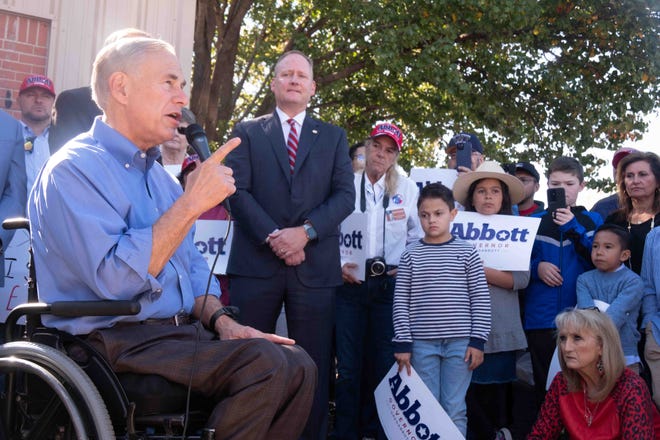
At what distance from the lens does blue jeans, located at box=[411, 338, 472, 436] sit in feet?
17.9

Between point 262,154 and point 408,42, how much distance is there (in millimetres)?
8272

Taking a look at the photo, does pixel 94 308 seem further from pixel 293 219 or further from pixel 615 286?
pixel 615 286

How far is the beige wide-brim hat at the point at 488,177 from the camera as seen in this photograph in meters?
6.25

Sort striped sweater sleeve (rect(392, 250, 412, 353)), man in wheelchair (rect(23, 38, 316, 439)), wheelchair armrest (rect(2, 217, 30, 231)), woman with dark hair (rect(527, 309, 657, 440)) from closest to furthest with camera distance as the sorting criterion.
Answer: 1. man in wheelchair (rect(23, 38, 316, 439))
2. wheelchair armrest (rect(2, 217, 30, 231))
3. woman with dark hair (rect(527, 309, 657, 440))
4. striped sweater sleeve (rect(392, 250, 412, 353))

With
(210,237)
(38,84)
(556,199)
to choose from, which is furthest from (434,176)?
(38,84)

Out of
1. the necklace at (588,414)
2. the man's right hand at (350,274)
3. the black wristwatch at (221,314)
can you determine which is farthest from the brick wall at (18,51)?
the necklace at (588,414)

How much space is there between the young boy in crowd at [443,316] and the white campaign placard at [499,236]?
389 mm

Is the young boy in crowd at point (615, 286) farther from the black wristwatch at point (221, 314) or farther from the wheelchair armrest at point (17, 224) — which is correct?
the wheelchair armrest at point (17, 224)

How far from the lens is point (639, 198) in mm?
5887

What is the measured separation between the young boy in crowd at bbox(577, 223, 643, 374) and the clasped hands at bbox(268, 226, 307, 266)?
189 cm

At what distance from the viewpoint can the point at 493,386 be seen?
611cm

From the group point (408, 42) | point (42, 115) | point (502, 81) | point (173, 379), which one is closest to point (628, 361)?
point (173, 379)

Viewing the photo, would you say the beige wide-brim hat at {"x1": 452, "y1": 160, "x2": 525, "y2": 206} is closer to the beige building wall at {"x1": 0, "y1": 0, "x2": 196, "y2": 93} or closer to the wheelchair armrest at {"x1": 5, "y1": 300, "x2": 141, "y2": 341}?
the beige building wall at {"x1": 0, "y1": 0, "x2": 196, "y2": 93}

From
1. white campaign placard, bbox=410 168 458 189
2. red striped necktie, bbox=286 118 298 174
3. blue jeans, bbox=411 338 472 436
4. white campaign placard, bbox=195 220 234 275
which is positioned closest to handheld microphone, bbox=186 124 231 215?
red striped necktie, bbox=286 118 298 174
